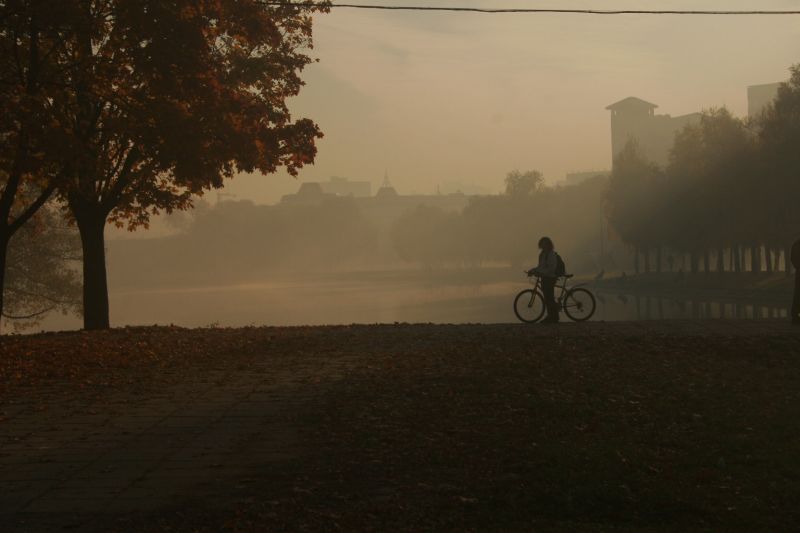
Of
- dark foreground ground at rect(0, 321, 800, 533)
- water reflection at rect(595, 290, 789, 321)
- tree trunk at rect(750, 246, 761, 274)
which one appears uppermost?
tree trunk at rect(750, 246, 761, 274)

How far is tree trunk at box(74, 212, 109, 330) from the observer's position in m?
25.8

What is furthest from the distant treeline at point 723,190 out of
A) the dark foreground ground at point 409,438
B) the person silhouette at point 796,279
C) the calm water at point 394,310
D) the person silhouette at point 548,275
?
the dark foreground ground at point 409,438

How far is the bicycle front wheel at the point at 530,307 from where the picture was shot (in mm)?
23719

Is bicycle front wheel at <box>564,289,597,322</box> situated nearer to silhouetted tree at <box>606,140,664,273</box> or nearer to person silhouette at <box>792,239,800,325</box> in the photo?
person silhouette at <box>792,239,800,325</box>

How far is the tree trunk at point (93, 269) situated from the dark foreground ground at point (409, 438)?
8585mm

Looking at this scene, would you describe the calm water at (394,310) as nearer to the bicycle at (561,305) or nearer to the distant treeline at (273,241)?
the bicycle at (561,305)

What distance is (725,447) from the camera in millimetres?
9594

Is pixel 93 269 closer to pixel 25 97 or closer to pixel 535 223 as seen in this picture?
pixel 25 97

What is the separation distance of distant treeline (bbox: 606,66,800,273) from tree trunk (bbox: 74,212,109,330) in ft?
154

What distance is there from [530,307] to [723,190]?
48.3 m

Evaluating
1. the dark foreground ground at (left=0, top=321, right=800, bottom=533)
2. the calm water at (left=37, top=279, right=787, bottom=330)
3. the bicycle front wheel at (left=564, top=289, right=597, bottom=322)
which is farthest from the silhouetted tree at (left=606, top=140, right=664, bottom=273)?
the dark foreground ground at (left=0, top=321, right=800, bottom=533)

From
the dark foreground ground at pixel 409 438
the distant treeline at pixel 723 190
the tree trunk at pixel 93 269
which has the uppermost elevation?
the distant treeline at pixel 723 190

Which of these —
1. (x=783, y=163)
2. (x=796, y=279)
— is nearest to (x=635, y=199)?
(x=783, y=163)

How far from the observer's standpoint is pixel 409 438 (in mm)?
9867
